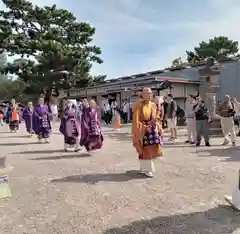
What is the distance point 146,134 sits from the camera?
773 centimetres

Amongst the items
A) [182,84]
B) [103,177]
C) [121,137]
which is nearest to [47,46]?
[182,84]

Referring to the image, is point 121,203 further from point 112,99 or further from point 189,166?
point 112,99

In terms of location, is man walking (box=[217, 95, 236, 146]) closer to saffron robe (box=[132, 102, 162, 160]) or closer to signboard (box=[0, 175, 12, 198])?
saffron robe (box=[132, 102, 162, 160])

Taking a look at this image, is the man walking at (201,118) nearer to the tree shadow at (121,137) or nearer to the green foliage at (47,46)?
the tree shadow at (121,137)

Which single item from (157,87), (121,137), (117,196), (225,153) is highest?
(157,87)

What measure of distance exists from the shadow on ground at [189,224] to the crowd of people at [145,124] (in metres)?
2.45

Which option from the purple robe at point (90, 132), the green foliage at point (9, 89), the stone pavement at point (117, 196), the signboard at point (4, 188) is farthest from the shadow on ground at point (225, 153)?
the green foliage at point (9, 89)

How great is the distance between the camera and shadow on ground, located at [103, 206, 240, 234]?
4.82 m

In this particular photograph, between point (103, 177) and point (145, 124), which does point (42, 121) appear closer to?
point (103, 177)

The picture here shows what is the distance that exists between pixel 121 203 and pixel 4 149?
25.5 ft

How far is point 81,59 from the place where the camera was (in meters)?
37.4

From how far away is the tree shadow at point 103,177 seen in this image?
757 cm

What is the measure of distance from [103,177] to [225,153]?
4.35 metres

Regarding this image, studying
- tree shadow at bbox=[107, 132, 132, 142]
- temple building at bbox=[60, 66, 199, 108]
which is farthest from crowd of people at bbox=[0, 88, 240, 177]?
temple building at bbox=[60, 66, 199, 108]
